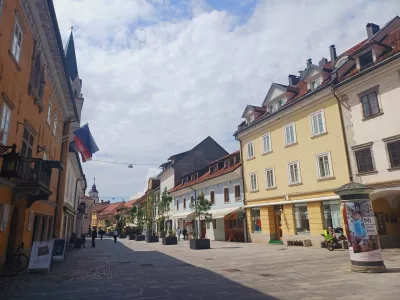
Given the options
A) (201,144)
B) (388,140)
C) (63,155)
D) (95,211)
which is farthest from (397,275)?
(95,211)

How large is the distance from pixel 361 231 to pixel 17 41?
1449 centimetres

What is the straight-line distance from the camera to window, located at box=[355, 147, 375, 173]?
62.7 ft

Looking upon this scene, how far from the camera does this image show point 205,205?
2648 centimetres

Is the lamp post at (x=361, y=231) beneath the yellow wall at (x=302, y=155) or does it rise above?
beneath

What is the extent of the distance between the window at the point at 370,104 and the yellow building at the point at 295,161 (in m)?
1.87

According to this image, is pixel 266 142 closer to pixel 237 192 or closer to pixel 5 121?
pixel 237 192

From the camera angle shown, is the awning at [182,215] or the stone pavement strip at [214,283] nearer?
the stone pavement strip at [214,283]

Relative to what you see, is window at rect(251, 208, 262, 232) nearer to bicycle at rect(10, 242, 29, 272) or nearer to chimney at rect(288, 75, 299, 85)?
chimney at rect(288, 75, 299, 85)

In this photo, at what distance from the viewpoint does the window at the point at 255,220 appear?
94.9ft

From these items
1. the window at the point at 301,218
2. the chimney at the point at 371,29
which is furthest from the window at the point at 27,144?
the chimney at the point at 371,29

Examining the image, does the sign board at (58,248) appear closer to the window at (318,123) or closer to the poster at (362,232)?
the poster at (362,232)

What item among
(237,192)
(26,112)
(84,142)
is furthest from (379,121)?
(84,142)

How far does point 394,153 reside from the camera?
17766 mm

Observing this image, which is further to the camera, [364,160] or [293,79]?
[293,79]
